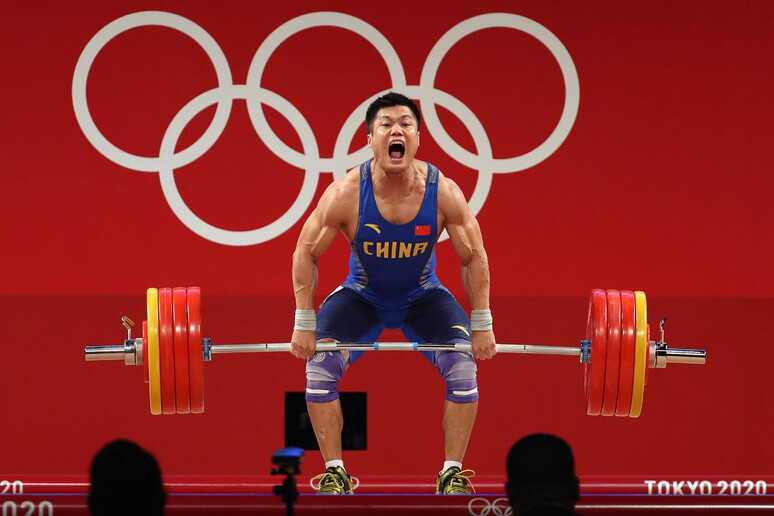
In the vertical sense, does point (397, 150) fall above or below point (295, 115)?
below

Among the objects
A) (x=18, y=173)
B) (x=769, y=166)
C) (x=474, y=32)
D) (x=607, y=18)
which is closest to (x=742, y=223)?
(x=769, y=166)

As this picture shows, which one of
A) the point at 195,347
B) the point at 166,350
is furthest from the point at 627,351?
the point at 166,350

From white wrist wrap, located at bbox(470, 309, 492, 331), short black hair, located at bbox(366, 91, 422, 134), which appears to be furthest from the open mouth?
white wrist wrap, located at bbox(470, 309, 492, 331)

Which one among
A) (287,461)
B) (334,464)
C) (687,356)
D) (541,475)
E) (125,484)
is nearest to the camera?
(125,484)

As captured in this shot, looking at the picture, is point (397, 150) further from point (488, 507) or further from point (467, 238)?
point (488, 507)

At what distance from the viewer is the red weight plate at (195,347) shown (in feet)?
15.1

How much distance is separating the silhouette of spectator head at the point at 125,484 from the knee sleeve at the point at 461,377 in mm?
2487

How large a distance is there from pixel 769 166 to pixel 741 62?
57 centimetres

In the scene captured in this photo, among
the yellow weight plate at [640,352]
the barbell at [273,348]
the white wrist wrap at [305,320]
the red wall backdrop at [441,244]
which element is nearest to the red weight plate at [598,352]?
the barbell at [273,348]

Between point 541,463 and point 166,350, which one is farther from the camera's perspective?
point 166,350

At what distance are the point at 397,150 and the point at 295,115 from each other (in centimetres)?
154

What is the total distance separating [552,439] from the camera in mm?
2496

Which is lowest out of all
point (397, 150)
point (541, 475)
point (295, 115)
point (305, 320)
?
point (541, 475)

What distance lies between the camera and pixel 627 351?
4613 mm
